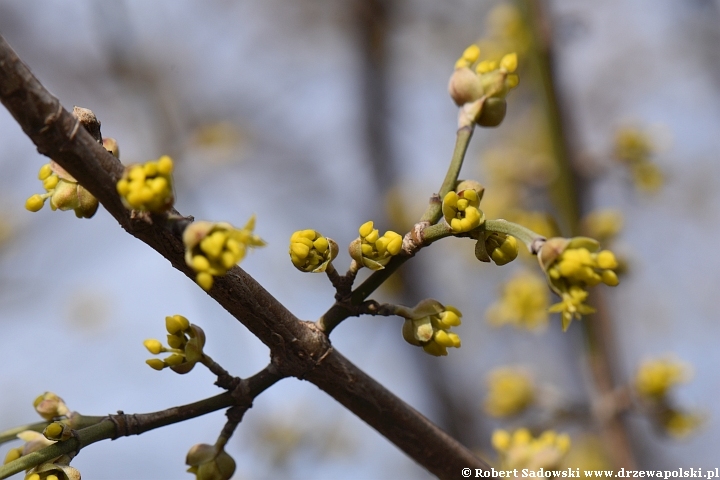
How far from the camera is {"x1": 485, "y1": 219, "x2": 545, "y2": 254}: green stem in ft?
4.26

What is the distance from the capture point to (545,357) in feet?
23.5

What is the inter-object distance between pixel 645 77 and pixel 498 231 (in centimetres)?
817

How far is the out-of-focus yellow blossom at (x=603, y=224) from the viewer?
3085mm

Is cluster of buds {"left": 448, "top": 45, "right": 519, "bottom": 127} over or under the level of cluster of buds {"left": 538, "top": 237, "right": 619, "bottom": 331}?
over

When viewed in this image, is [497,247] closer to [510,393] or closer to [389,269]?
[389,269]

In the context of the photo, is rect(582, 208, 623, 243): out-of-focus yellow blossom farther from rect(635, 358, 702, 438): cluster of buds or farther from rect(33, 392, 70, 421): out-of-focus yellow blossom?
rect(33, 392, 70, 421): out-of-focus yellow blossom

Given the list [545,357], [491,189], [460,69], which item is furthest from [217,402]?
[545,357]

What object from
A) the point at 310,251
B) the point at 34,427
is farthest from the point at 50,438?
the point at 310,251

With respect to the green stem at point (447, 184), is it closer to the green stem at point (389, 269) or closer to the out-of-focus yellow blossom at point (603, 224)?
the green stem at point (389, 269)

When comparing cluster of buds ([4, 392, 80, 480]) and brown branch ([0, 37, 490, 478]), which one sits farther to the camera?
cluster of buds ([4, 392, 80, 480])

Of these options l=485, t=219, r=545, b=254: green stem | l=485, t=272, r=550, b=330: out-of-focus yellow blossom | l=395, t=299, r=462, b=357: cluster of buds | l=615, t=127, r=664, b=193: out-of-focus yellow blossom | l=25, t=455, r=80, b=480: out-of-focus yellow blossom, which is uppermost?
l=615, t=127, r=664, b=193: out-of-focus yellow blossom

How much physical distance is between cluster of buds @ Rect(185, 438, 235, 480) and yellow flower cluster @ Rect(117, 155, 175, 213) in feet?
1.99

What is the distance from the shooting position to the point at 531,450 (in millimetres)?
1898

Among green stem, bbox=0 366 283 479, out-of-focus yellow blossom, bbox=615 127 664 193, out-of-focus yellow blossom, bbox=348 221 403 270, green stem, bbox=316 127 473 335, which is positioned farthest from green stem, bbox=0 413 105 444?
out-of-focus yellow blossom, bbox=615 127 664 193
